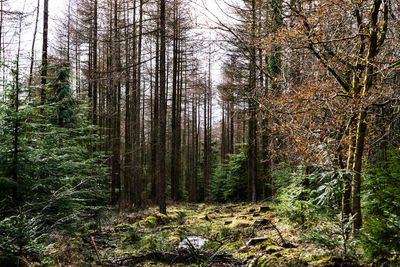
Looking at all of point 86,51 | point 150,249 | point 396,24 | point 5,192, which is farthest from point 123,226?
point 86,51

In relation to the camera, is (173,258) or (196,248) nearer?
(173,258)

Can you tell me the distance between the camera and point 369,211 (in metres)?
5.13

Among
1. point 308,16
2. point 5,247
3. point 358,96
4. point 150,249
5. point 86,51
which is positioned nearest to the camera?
point 5,247

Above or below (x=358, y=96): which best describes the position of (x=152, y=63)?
above

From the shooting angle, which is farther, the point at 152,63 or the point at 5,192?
the point at 152,63

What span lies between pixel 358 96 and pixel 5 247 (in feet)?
19.2

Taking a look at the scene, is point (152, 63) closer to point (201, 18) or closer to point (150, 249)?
point (201, 18)

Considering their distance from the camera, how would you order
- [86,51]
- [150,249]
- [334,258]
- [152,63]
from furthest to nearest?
[152,63], [86,51], [150,249], [334,258]

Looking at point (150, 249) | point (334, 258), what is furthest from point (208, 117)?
point (334, 258)

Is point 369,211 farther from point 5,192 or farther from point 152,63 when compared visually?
point 152,63

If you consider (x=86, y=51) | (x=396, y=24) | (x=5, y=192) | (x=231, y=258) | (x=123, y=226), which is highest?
(x=86, y=51)

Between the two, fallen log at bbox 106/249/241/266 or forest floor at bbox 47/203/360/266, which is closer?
forest floor at bbox 47/203/360/266

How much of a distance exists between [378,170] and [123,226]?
8.31m

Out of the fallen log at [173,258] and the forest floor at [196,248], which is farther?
the fallen log at [173,258]
